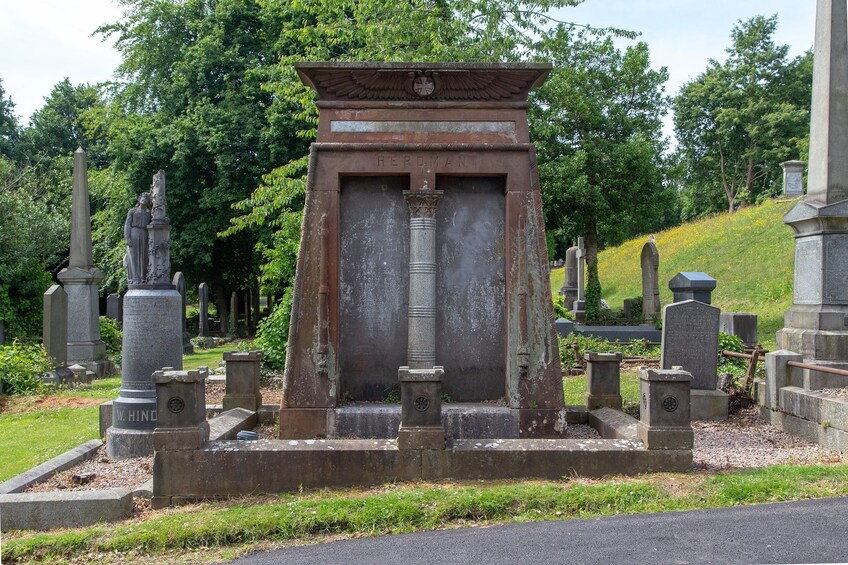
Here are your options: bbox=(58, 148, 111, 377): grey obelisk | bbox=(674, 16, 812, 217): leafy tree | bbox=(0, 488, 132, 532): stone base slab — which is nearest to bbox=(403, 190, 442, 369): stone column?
bbox=(0, 488, 132, 532): stone base slab

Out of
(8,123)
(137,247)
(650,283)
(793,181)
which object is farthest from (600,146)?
(8,123)

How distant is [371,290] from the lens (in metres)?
8.31

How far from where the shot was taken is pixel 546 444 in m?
6.61

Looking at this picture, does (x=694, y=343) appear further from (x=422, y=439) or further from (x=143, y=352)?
(x=143, y=352)

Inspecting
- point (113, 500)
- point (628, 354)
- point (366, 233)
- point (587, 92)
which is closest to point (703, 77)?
point (587, 92)

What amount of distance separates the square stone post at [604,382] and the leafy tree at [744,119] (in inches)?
1498

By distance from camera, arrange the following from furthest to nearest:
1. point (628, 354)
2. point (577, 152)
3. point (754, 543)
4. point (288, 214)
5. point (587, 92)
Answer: point (587, 92)
point (577, 152)
point (628, 354)
point (288, 214)
point (754, 543)

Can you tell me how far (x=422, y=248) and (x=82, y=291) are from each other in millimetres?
12985

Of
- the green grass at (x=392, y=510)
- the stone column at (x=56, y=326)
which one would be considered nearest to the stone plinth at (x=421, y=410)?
the green grass at (x=392, y=510)

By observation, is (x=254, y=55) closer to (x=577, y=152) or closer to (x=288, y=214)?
(x=577, y=152)

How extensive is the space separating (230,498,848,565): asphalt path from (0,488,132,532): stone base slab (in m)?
1.58

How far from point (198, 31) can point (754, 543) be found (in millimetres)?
27497

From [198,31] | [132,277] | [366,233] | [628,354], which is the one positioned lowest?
[628,354]

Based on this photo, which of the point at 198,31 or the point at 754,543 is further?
the point at 198,31
